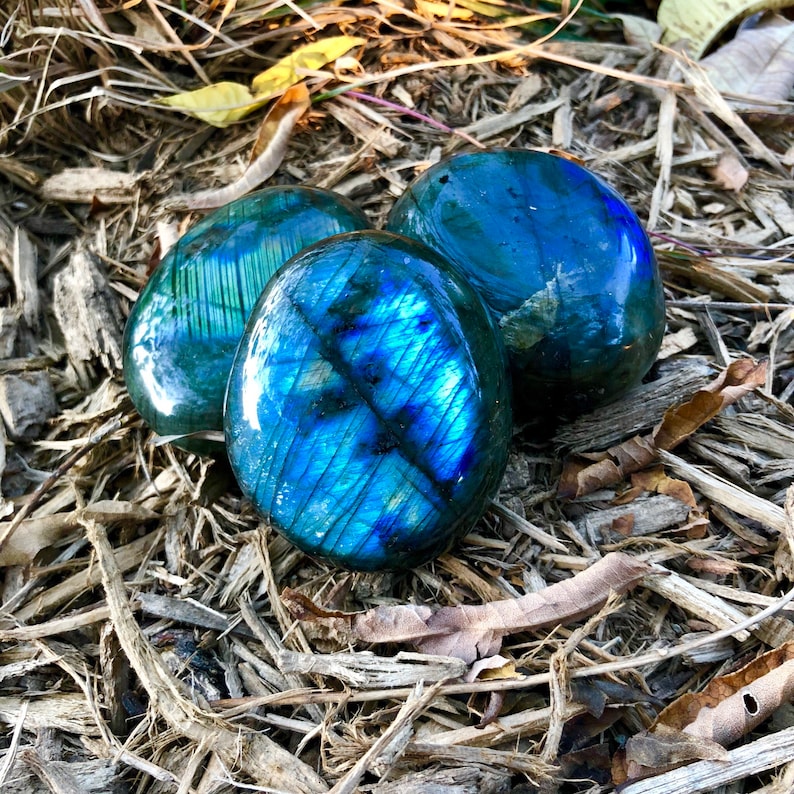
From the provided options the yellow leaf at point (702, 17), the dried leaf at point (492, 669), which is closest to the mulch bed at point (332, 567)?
the dried leaf at point (492, 669)

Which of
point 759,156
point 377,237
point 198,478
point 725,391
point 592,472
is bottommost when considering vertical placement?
point 198,478

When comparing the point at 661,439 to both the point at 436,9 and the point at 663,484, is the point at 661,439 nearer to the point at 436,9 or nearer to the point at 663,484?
the point at 663,484

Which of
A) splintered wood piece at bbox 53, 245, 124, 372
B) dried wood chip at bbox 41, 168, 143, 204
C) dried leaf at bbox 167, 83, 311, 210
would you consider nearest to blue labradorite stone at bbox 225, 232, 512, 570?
splintered wood piece at bbox 53, 245, 124, 372

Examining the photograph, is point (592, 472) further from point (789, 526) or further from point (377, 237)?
point (377, 237)

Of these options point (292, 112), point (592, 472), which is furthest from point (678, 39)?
point (592, 472)

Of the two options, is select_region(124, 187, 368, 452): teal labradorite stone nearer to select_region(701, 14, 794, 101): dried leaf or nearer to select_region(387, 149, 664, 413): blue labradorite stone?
select_region(387, 149, 664, 413): blue labradorite stone
